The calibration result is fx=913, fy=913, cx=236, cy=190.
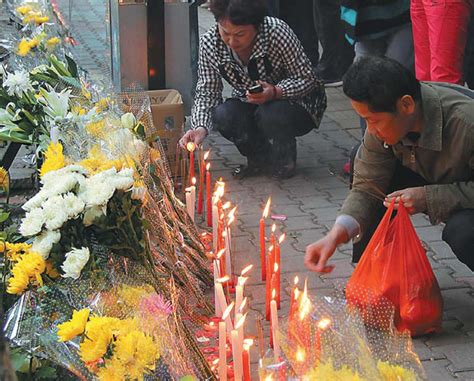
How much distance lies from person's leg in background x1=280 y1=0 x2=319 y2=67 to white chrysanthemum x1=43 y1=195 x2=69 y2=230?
15.9ft

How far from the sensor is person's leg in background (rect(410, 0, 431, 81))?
4.82 metres

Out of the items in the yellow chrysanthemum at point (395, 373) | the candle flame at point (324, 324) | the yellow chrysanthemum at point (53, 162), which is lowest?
the candle flame at point (324, 324)

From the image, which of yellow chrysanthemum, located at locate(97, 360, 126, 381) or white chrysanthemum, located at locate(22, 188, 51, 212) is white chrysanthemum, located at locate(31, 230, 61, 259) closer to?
white chrysanthemum, located at locate(22, 188, 51, 212)

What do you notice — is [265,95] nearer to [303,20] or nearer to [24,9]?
[24,9]

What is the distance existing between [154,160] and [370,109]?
1106mm

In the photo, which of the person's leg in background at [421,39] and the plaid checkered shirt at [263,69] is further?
the plaid checkered shirt at [263,69]

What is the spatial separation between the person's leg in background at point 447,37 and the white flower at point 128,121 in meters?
1.62

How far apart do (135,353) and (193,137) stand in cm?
284

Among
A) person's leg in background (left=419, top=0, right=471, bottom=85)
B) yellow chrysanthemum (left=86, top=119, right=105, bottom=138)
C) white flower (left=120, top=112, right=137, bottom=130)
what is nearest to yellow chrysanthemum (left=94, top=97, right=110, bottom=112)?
white flower (left=120, top=112, right=137, bottom=130)

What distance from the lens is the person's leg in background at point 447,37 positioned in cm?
460

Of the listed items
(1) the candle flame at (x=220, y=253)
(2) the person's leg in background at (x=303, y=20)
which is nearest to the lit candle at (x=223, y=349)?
(1) the candle flame at (x=220, y=253)

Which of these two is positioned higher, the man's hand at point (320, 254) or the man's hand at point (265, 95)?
the man's hand at point (320, 254)

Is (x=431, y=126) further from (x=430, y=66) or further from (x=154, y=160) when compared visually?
(x=430, y=66)

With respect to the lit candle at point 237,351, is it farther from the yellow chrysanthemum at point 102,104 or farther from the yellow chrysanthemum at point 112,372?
the yellow chrysanthemum at point 102,104
